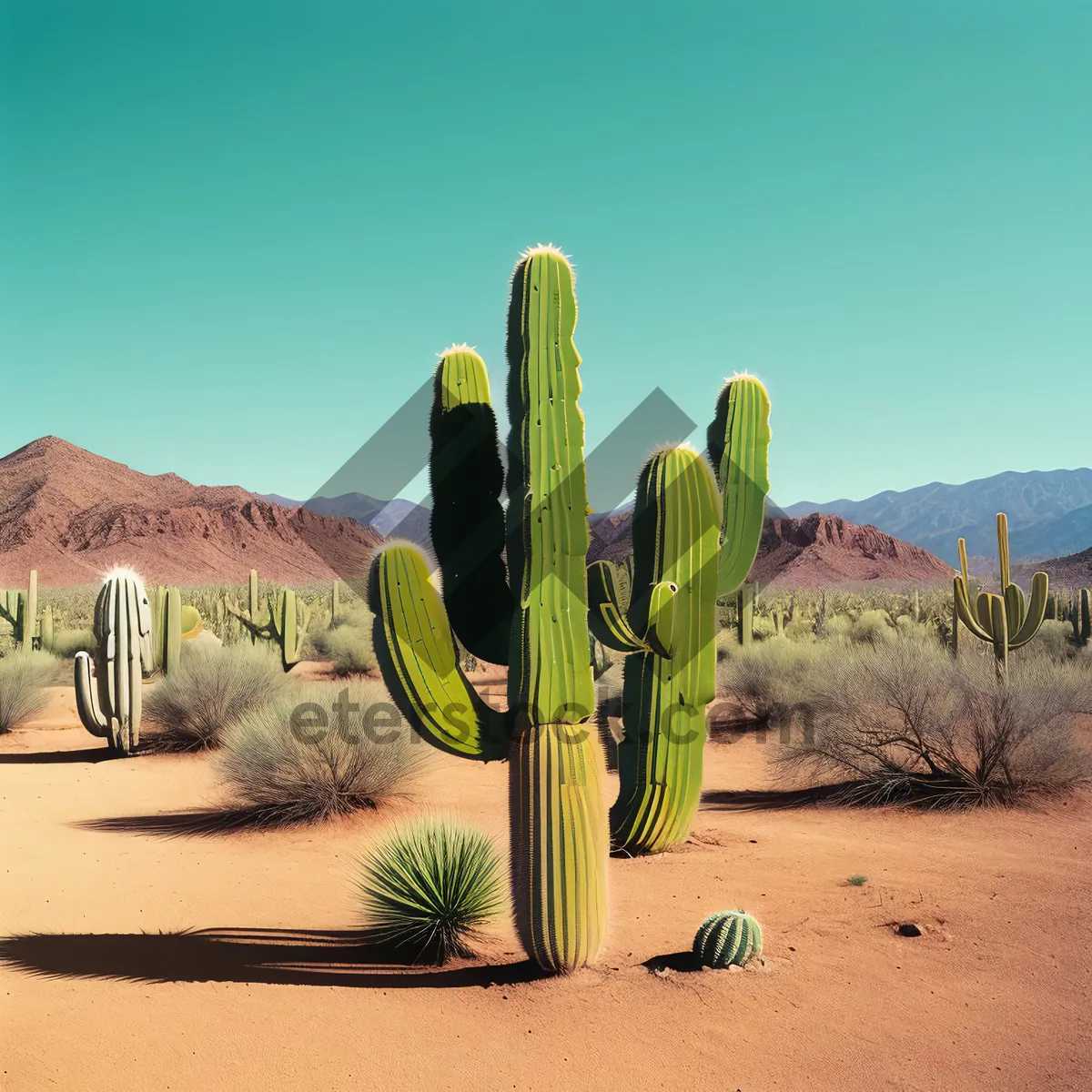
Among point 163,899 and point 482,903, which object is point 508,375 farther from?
point 163,899

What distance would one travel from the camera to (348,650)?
77.3 feet

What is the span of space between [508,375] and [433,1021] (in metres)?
3.56

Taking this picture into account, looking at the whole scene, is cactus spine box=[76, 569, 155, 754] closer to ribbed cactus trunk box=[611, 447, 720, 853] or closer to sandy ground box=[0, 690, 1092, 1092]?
sandy ground box=[0, 690, 1092, 1092]

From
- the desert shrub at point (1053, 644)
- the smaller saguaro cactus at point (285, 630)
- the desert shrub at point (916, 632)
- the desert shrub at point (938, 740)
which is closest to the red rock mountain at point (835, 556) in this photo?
the desert shrub at point (916, 632)

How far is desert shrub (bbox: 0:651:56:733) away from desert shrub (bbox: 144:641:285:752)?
7.33 ft

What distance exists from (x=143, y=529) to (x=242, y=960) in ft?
235

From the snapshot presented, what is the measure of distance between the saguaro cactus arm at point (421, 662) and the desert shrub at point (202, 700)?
7679 millimetres

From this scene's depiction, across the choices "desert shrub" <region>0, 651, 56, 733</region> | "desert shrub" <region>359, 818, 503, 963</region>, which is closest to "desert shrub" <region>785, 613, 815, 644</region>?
→ "desert shrub" <region>0, 651, 56, 733</region>

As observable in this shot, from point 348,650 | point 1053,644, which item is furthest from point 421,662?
point 348,650

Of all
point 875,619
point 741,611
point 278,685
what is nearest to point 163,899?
point 278,685

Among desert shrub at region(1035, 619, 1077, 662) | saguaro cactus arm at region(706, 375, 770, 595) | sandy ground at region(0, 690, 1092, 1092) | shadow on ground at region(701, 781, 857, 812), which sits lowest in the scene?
sandy ground at region(0, 690, 1092, 1092)

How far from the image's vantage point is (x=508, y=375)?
5.80m

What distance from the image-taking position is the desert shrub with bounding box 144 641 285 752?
43.2 ft

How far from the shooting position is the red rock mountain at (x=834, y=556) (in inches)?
3039
